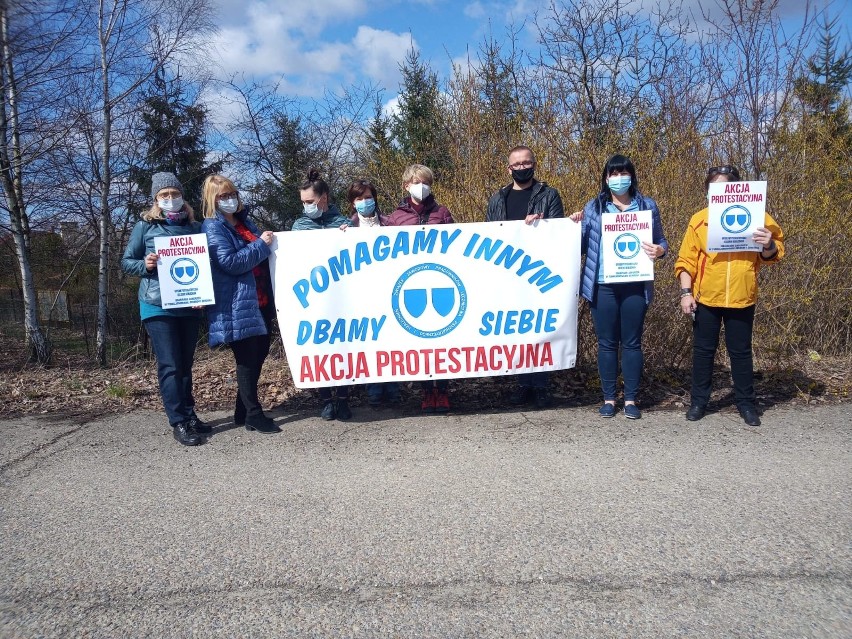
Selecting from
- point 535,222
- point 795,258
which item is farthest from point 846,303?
point 535,222

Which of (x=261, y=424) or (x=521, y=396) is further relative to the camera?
(x=521, y=396)

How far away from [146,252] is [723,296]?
14.5 ft

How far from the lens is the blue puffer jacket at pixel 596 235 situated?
4.78 meters

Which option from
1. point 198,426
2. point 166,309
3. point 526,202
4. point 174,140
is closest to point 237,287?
point 166,309

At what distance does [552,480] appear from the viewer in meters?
3.64

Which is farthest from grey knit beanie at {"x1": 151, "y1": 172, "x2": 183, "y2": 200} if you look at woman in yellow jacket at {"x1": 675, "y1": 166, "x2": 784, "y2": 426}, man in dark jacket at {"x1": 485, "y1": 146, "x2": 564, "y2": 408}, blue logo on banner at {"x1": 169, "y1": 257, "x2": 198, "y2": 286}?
woman in yellow jacket at {"x1": 675, "y1": 166, "x2": 784, "y2": 426}

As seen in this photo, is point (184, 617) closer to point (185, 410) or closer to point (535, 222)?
point (185, 410)

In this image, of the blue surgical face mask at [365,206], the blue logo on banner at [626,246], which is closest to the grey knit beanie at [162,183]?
the blue surgical face mask at [365,206]

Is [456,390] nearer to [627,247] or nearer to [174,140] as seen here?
[627,247]

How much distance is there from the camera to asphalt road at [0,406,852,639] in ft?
7.93

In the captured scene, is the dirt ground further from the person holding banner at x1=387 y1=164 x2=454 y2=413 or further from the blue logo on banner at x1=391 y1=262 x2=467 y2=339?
the blue logo on banner at x1=391 y1=262 x2=467 y2=339

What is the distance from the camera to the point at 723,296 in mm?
4527

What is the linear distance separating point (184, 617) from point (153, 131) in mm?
10436

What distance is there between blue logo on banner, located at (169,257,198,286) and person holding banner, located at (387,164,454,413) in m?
1.62
